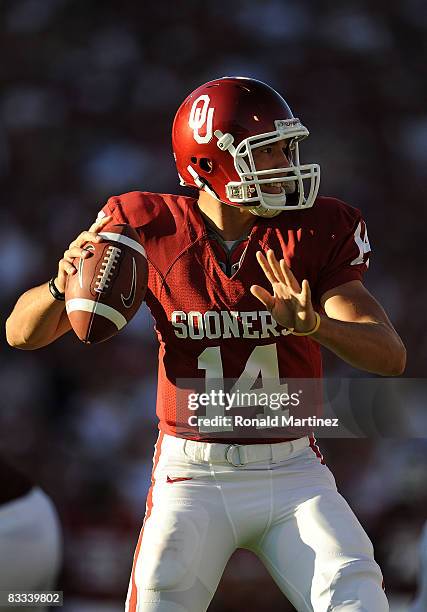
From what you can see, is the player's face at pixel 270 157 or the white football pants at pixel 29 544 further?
the white football pants at pixel 29 544

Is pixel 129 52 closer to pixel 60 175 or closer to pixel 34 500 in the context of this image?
pixel 60 175

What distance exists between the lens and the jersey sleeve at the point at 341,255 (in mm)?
2035

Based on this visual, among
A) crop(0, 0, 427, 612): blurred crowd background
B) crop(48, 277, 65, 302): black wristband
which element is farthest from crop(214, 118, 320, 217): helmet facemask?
crop(0, 0, 427, 612): blurred crowd background

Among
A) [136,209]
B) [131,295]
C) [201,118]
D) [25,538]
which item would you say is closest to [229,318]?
[131,295]

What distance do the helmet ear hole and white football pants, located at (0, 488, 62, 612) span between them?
1.38 meters

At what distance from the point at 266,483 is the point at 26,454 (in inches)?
56.0

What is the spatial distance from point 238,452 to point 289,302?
0.35 meters

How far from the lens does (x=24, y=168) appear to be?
3.38 metres

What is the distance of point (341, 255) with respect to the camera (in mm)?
2057

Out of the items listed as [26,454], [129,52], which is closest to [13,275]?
[26,454]

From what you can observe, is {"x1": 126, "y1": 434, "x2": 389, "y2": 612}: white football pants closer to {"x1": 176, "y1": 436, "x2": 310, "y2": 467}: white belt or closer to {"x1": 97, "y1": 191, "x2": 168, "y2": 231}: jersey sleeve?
{"x1": 176, "y1": 436, "x2": 310, "y2": 467}: white belt

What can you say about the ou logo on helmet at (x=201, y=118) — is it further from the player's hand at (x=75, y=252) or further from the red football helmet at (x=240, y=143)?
the player's hand at (x=75, y=252)

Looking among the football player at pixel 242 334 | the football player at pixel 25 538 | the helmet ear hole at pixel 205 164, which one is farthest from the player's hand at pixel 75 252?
the football player at pixel 25 538

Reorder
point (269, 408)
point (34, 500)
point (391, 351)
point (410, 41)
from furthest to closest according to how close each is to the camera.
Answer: point (410, 41) → point (34, 500) → point (269, 408) → point (391, 351)
